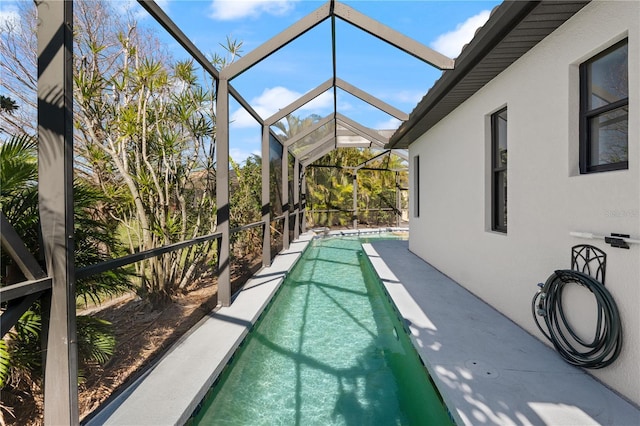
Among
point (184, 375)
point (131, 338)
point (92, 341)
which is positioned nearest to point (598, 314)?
point (184, 375)

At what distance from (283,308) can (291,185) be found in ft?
23.1

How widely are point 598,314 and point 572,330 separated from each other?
0.44 metres

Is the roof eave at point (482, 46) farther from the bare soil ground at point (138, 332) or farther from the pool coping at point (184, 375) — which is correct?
the bare soil ground at point (138, 332)

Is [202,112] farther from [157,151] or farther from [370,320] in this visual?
[370,320]

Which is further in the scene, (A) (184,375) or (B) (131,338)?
(B) (131,338)

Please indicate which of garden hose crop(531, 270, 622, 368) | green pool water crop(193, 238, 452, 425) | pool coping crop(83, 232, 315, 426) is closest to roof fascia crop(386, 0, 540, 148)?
garden hose crop(531, 270, 622, 368)

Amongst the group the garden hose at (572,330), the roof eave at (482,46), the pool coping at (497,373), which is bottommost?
the pool coping at (497,373)

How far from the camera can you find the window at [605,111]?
2389 millimetres

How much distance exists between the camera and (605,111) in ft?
8.31

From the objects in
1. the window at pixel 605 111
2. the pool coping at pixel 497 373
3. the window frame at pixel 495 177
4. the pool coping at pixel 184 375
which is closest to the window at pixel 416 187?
the window frame at pixel 495 177

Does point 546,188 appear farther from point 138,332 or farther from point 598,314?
point 138,332

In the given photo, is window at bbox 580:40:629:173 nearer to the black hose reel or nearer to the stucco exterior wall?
the stucco exterior wall

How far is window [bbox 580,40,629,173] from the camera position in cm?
239

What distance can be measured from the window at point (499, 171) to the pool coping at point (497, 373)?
3.66ft
